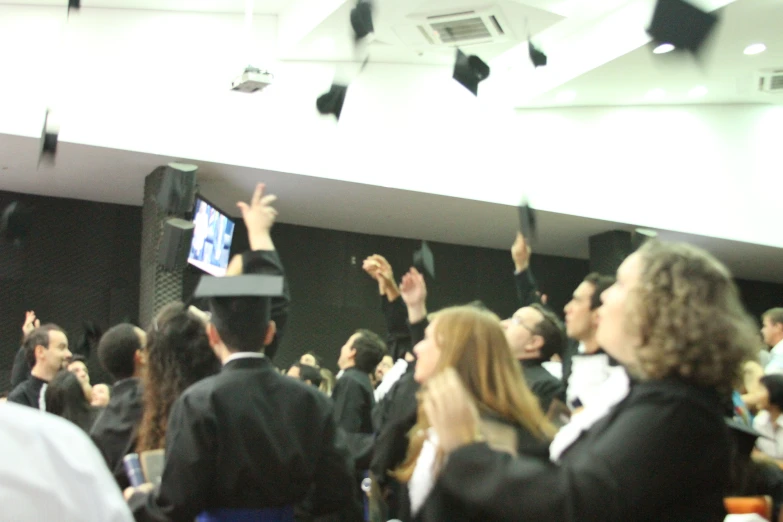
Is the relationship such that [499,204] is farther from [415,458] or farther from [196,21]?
[415,458]

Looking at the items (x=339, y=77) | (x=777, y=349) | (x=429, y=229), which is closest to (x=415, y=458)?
(x=777, y=349)

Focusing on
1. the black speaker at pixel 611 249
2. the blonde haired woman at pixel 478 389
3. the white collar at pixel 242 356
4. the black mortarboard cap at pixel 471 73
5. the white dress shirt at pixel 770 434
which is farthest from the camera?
the black speaker at pixel 611 249

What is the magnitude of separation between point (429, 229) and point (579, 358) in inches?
235

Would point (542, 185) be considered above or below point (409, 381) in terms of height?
above

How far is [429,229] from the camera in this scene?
881 cm

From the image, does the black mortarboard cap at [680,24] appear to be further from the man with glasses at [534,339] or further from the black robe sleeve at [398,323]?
the black robe sleeve at [398,323]

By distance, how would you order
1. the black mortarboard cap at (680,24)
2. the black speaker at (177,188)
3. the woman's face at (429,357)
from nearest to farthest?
the woman's face at (429,357), the black mortarboard cap at (680,24), the black speaker at (177,188)

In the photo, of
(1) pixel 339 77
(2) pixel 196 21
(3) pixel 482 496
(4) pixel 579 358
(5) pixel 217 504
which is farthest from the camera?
(1) pixel 339 77

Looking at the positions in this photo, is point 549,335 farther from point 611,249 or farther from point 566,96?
point 611,249

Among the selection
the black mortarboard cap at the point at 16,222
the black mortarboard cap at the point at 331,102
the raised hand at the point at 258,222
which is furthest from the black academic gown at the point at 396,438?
the black mortarboard cap at the point at 16,222

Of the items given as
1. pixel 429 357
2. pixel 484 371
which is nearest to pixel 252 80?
pixel 429 357

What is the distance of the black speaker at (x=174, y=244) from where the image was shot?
569cm

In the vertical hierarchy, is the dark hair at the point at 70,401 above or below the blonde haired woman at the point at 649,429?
below

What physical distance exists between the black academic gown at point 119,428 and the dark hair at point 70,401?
2.14ft
